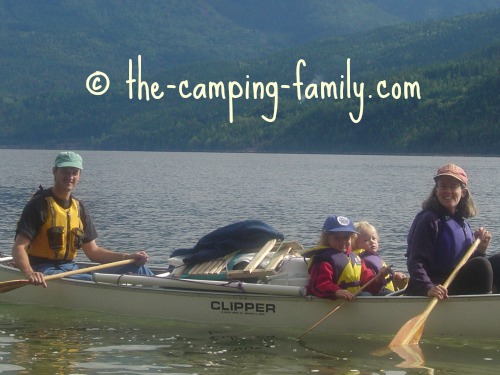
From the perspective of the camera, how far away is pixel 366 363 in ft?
35.3

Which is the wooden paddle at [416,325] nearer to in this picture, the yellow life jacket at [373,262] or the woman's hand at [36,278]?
the yellow life jacket at [373,262]

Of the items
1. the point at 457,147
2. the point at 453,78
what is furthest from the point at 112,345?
the point at 453,78

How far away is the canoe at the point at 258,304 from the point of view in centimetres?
1102

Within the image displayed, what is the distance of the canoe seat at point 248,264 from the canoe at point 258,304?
0.03 m

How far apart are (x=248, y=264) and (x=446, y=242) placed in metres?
2.84

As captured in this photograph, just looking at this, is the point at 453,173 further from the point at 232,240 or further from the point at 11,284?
the point at 11,284

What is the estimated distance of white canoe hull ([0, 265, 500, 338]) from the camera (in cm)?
1099

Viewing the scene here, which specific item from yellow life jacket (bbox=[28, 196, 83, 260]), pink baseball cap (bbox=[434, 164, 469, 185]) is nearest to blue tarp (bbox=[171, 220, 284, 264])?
yellow life jacket (bbox=[28, 196, 83, 260])

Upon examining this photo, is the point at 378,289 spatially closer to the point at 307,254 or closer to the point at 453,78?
the point at 307,254

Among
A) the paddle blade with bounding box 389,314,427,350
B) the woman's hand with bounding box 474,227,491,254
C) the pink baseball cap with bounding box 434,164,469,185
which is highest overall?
the pink baseball cap with bounding box 434,164,469,185

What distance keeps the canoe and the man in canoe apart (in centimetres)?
37

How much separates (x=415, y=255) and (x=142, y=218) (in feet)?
79.4

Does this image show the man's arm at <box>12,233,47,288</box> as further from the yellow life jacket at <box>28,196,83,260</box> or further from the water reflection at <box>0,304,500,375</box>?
the water reflection at <box>0,304,500,375</box>

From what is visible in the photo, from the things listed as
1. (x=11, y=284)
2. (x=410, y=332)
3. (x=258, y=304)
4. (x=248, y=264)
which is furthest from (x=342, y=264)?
(x=11, y=284)
